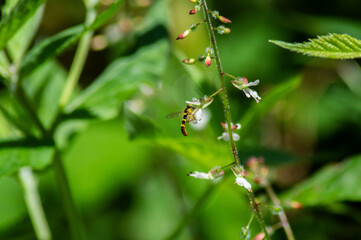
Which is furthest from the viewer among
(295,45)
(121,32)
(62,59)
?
(62,59)

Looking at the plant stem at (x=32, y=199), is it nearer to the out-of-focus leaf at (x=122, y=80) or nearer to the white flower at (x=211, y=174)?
the out-of-focus leaf at (x=122, y=80)

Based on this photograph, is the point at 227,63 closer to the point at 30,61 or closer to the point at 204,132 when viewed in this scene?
the point at 204,132

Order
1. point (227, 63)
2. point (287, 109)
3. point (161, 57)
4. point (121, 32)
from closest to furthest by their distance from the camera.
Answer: point (161, 57) < point (121, 32) < point (287, 109) < point (227, 63)

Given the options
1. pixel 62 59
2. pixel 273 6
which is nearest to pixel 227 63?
pixel 273 6

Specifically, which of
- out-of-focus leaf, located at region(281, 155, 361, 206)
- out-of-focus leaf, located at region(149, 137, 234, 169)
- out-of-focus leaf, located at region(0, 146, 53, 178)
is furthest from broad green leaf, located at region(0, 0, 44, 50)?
out-of-focus leaf, located at region(281, 155, 361, 206)

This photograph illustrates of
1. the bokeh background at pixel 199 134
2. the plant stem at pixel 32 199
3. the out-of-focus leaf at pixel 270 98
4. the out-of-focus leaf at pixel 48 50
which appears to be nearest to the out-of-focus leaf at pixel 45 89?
the bokeh background at pixel 199 134

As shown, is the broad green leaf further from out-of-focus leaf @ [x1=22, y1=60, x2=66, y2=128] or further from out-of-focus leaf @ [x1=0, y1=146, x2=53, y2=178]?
out-of-focus leaf @ [x1=22, y1=60, x2=66, y2=128]

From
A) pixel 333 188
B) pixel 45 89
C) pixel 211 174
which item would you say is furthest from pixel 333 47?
pixel 45 89
